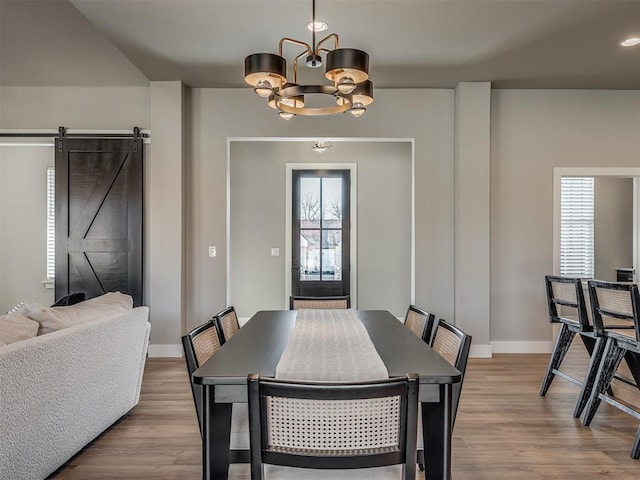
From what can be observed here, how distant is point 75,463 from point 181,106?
10.9 ft

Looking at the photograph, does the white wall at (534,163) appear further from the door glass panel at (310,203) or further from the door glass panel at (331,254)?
the door glass panel at (310,203)

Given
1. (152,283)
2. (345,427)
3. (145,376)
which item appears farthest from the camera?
(152,283)

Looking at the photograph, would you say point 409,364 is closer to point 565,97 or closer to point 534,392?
point 534,392

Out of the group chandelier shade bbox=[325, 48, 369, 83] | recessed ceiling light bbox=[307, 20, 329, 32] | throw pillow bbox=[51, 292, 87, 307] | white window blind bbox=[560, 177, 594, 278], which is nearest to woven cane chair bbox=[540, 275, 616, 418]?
chandelier shade bbox=[325, 48, 369, 83]

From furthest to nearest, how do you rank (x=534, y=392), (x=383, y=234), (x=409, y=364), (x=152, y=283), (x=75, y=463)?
(x=383, y=234), (x=152, y=283), (x=534, y=392), (x=75, y=463), (x=409, y=364)

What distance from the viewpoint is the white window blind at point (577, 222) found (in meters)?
5.75

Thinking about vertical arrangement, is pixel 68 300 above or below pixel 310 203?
below

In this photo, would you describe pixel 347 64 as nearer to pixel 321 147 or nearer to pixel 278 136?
pixel 278 136

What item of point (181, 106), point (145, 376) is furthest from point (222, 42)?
point (145, 376)

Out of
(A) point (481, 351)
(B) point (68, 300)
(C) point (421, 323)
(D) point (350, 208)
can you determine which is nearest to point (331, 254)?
(D) point (350, 208)

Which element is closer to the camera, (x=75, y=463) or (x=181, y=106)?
(x=75, y=463)

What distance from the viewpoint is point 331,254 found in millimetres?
5934

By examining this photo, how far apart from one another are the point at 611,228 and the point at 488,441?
4.76m

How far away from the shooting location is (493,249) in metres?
4.58
